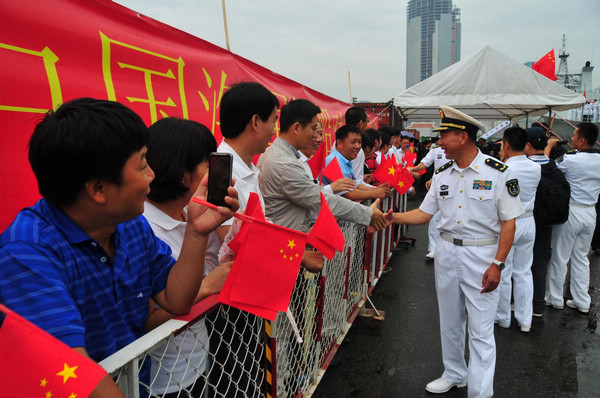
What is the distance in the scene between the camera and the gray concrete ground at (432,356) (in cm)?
289

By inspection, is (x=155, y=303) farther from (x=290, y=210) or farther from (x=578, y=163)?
(x=578, y=163)

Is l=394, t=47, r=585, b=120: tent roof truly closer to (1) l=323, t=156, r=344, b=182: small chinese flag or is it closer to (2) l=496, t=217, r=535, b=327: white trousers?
(2) l=496, t=217, r=535, b=327: white trousers

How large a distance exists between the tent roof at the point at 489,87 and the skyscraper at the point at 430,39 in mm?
77367

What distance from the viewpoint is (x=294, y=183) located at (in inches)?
90.4

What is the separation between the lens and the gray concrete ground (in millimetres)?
2889

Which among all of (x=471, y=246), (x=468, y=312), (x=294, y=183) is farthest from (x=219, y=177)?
(x=468, y=312)

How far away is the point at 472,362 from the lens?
2.56m

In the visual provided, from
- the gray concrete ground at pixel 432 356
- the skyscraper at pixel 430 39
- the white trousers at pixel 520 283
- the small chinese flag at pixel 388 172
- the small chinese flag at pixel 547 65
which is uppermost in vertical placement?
the skyscraper at pixel 430 39

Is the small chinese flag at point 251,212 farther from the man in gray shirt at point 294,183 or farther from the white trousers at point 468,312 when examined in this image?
the white trousers at point 468,312

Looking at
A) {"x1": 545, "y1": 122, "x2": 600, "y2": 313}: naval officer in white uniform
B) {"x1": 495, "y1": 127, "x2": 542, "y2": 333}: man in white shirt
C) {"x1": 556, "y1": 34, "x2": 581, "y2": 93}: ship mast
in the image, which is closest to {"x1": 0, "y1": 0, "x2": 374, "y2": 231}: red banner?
{"x1": 495, "y1": 127, "x2": 542, "y2": 333}: man in white shirt

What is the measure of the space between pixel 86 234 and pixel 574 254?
5.18 metres

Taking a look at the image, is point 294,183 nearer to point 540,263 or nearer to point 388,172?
point 388,172

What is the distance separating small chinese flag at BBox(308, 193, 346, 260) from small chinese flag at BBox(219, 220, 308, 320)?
318 millimetres

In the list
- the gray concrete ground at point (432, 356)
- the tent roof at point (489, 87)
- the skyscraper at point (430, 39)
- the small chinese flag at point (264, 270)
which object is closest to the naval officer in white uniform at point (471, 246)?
the gray concrete ground at point (432, 356)
